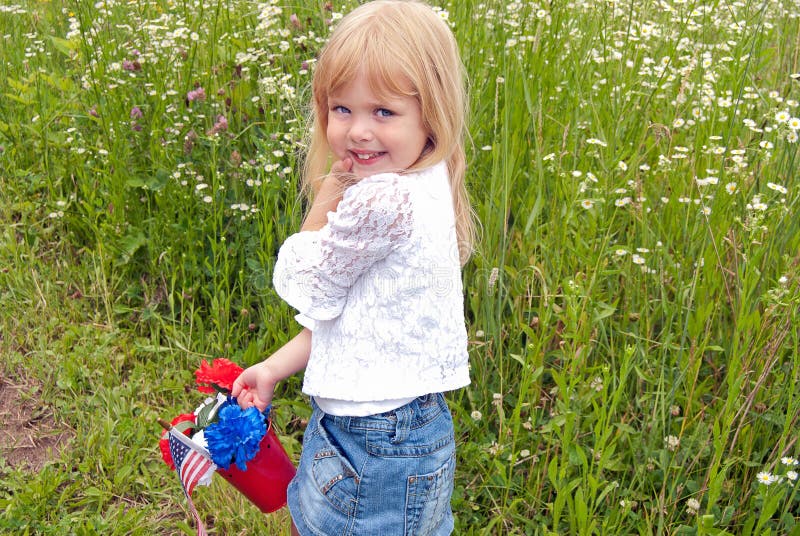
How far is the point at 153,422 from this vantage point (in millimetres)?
2604

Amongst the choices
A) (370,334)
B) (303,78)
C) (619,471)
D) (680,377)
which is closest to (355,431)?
(370,334)

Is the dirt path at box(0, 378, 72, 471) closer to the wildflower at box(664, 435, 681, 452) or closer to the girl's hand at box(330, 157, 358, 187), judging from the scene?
the girl's hand at box(330, 157, 358, 187)

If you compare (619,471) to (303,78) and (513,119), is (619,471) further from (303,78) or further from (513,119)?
(303,78)

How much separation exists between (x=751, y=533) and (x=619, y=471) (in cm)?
35

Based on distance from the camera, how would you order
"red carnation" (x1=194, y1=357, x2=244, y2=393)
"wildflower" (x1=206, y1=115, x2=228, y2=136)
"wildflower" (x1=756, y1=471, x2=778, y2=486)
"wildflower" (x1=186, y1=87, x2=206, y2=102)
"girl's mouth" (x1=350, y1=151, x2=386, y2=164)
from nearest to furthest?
1. "girl's mouth" (x1=350, y1=151, x2=386, y2=164)
2. "red carnation" (x1=194, y1=357, x2=244, y2=393)
3. "wildflower" (x1=756, y1=471, x2=778, y2=486)
4. "wildflower" (x1=206, y1=115, x2=228, y2=136)
5. "wildflower" (x1=186, y1=87, x2=206, y2=102)

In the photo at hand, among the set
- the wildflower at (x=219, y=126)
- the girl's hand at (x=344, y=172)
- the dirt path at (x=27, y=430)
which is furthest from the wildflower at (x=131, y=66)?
the girl's hand at (x=344, y=172)

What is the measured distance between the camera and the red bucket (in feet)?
5.74

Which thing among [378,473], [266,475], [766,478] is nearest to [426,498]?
[378,473]

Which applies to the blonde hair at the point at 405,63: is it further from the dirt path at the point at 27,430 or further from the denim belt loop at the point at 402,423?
the dirt path at the point at 27,430

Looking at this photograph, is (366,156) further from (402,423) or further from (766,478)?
(766,478)

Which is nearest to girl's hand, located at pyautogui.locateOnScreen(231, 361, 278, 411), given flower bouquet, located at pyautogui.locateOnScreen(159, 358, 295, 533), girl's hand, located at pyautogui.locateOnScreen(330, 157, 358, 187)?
flower bouquet, located at pyautogui.locateOnScreen(159, 358, 295, 533)

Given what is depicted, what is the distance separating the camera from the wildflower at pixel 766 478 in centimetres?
197

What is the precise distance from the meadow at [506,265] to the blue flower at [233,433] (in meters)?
0.67

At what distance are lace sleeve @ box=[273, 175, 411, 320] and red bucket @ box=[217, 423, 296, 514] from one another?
0.41 meters
